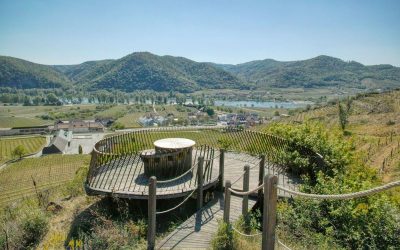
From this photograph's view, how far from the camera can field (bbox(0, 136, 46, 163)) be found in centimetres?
7536

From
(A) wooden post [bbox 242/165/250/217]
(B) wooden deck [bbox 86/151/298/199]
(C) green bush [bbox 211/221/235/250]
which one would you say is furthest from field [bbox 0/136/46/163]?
(C) green bush [bbox 211/221/235/250]

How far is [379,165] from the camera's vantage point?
2181 centimetres

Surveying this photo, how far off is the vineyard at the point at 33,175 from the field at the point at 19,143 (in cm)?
1151

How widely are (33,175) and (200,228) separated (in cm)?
5105

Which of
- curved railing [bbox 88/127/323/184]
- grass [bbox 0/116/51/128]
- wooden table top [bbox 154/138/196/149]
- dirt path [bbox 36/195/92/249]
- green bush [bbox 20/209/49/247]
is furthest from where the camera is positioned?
grass [bbox 0/116/51/128]

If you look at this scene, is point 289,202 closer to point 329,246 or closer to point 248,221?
point 248,221

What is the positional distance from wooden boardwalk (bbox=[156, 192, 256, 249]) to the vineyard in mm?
31953

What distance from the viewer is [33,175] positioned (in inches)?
1962

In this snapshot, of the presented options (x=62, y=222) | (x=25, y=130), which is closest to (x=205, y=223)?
(x=62, y=222)

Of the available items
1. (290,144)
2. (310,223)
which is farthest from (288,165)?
(310,223)

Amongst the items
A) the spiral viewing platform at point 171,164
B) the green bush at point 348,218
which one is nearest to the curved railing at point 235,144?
the spiral viewing platform at point 171,164

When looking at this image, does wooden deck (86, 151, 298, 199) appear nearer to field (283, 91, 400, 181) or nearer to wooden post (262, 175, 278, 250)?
wooden post (262, 175, 278, 250)

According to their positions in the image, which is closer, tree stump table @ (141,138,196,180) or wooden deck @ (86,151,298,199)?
wooden deck @ (86,151,298,199)

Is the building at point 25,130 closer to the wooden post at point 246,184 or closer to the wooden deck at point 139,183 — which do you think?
the wooden deck at point 139,183
